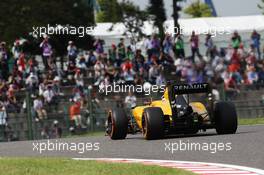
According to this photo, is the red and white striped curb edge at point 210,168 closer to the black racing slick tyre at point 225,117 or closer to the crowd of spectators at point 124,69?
the black racing slick tyre at point 225,117

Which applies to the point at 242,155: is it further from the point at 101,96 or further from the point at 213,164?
the point at 101,96

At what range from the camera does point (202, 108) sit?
16672mm

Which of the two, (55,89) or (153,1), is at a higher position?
(153,1)

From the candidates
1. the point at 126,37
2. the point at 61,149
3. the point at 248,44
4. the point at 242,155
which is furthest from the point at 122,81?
the point at 242,155

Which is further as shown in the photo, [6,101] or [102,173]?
[6,101]

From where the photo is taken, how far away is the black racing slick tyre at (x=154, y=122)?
15.8 metres

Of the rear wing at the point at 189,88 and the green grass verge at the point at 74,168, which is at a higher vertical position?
the rear wing at the point at 189,88

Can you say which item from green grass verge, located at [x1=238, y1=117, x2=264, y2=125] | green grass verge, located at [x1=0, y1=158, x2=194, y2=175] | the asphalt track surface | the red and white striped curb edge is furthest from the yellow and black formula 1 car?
green grass verge, located at [x1=238, y1=117, x2=264, y2=125]

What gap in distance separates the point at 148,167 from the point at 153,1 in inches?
1145

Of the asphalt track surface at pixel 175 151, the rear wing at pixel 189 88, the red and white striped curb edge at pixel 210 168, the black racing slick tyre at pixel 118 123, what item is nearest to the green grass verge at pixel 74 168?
the red and white striped curb edge at pixel 210 168

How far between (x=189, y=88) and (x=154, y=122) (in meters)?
1.03
